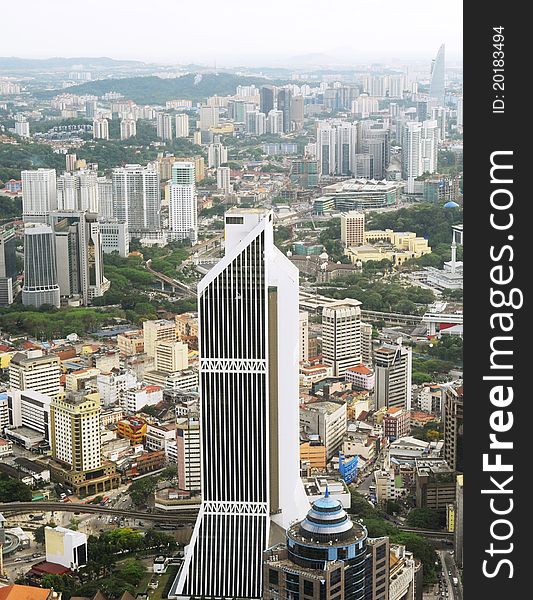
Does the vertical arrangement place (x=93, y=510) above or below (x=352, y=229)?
below

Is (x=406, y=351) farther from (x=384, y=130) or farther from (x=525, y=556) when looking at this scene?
A: (x=525, y=556)

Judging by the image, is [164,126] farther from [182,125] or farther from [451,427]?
[451,427]

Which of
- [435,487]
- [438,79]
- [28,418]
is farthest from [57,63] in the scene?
[435,487]

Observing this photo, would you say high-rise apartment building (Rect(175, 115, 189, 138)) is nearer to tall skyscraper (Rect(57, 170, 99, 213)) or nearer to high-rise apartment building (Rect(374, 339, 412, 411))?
tall skyscraper (Rect(57, 170, 99, 213))

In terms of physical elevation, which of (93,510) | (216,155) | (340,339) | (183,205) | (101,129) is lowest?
(93,510)

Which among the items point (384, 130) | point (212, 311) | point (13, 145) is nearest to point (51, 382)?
point (212, 311)

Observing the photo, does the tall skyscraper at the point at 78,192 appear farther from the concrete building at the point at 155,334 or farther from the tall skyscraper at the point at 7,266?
the concrete building at the point at 155,334
